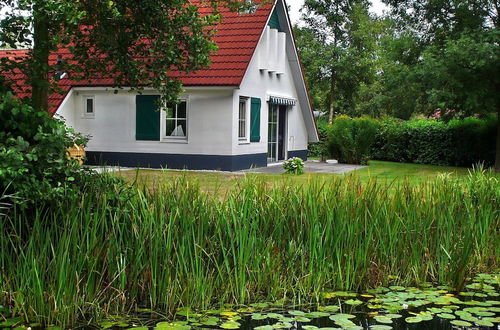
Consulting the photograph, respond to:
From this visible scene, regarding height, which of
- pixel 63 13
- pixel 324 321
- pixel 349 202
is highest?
pixel 63 13

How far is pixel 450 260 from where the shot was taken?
522cm

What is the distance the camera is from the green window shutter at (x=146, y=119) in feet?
56.1

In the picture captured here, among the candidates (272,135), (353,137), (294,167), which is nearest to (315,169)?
(294,167)

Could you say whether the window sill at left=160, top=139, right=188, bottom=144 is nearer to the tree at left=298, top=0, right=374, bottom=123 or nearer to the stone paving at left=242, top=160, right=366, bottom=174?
the stone paving at left=242, top=160, right=366, bottom=174

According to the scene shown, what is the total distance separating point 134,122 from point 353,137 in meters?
7.92

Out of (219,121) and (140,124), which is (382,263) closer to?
(219,121)

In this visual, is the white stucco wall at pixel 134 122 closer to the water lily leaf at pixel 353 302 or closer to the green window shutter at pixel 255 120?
the green window shutter at pixel 255 120

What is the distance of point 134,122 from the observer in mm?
17422

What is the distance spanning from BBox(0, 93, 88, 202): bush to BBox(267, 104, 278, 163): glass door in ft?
51.6

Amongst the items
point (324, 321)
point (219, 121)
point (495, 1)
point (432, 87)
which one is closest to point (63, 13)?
point (324, 321)

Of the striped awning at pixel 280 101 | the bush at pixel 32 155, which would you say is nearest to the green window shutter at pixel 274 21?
the striped awning at pixel 280 101

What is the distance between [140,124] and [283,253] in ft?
42.2

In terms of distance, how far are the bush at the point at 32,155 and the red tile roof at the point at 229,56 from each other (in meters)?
11.8

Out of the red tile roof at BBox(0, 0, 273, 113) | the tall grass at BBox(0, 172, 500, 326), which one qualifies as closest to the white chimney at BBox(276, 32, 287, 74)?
the red tile roof at BBox(0, 0, 273, 113)
